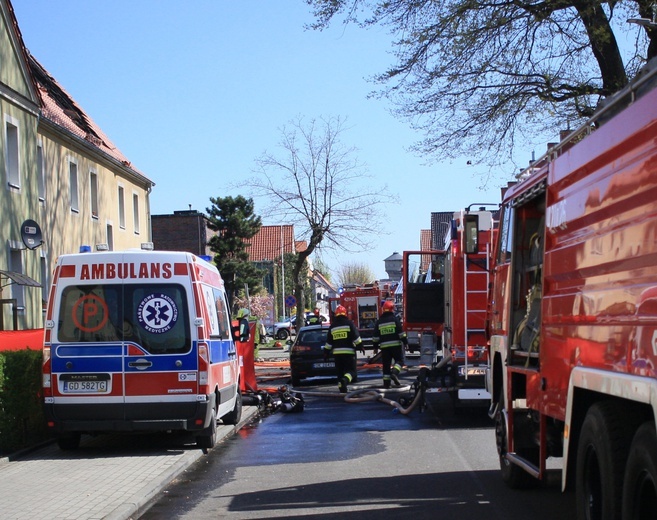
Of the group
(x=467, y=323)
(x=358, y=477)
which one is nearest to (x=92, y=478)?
(x=358, y=477)

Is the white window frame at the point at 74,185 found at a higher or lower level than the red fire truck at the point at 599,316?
higher

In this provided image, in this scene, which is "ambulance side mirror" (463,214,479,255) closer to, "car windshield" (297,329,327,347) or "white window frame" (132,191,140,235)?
"car windshield" (297,329,327,347)

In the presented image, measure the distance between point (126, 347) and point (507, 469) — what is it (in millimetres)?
5012

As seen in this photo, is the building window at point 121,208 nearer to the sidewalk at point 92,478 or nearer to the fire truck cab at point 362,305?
the fire truck cab at point 362,305

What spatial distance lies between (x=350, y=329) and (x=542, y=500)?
11.5 metres

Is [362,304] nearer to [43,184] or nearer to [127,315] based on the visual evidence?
[43,184]

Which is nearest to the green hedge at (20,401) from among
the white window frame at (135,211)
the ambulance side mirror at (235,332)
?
the ambulance side mirror at (235,332)

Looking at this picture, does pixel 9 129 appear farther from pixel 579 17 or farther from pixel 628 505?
pixel 628 505

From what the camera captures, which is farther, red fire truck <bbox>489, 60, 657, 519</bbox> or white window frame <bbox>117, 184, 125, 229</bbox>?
white window frame <bbox>117, 184, 125, 229</bbox>

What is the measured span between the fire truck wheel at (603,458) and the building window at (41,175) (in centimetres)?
2205

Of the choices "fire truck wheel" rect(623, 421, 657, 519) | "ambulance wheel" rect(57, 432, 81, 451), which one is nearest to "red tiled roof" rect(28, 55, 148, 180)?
"ambulance wheel" rect(57, 432, 81, 451)

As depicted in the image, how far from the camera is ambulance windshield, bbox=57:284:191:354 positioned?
11.6 metres

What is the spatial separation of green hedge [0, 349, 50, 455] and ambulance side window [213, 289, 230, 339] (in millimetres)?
2465

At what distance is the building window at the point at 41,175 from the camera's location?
2556cm
